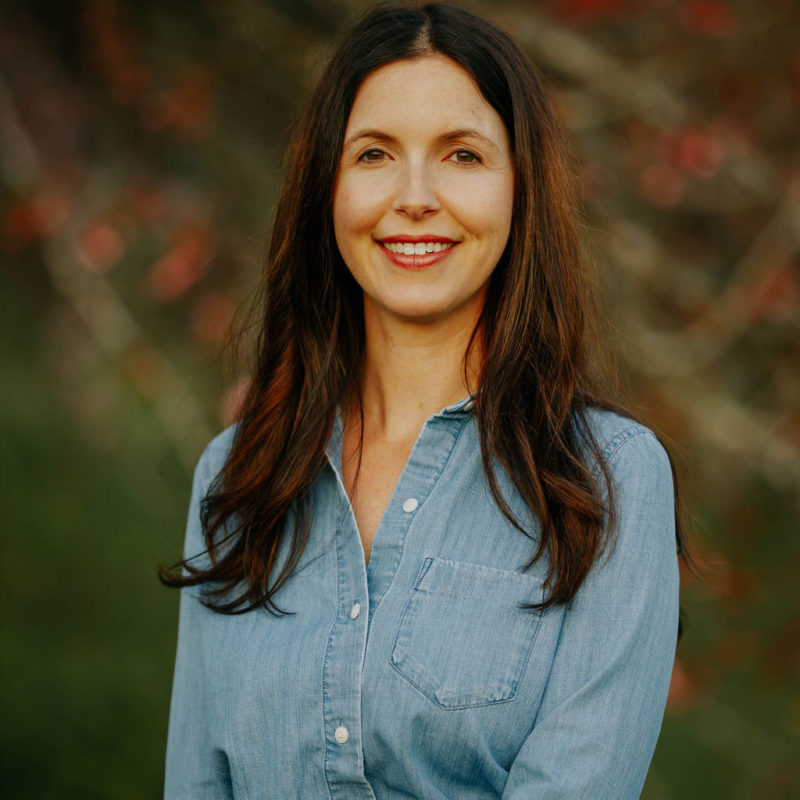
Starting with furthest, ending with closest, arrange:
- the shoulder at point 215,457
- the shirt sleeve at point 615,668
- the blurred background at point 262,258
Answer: the blurred background at point 262,258
the shoulder at point 215,457
the shirt sleeve at point 615,668

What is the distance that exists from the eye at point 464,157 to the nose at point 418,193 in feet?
0.17

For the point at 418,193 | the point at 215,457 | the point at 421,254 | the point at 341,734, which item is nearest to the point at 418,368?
the point at 421,254

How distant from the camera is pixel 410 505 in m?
2.08

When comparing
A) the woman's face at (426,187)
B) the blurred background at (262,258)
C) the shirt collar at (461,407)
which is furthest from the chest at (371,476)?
the blurred background at (262,258)

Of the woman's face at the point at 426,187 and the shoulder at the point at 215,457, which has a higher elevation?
the woman's face at the point at 426,187

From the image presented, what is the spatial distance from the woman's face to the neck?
0.19 ft

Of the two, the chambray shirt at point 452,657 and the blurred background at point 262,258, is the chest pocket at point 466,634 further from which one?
the blurred background at point 262,258

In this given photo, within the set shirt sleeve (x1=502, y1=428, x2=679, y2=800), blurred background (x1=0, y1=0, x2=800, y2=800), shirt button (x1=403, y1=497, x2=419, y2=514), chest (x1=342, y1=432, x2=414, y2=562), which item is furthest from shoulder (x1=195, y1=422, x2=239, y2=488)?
blurred background (x1=0, y1=0, x2=800, y2=800)

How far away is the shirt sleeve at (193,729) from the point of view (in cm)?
218

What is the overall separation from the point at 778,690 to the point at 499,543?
305 centimetres

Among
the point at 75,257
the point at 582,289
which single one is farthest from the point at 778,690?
the point at 75,257

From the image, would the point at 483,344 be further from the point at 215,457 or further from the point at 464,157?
the point at 215,457

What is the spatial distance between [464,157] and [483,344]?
0.35 metres

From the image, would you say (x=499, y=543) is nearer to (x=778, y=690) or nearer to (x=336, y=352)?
(x=336, y=352)
